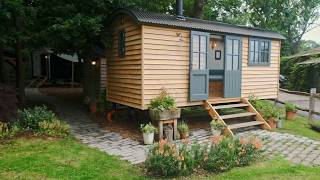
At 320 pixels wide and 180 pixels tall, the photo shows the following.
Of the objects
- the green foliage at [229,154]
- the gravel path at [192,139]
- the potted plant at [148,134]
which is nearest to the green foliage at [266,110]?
the gravel path at [192,139]

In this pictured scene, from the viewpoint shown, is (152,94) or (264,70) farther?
(264,70)

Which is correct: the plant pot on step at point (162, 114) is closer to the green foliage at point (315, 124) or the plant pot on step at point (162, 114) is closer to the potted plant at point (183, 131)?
the potted plant at point (183, 131)

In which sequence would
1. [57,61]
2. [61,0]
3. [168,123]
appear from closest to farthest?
1. [168,123]
2. [61,0]
3. [57,61]

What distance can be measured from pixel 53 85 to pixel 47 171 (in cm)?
1798

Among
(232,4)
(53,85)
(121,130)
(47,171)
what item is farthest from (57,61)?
(47,171)

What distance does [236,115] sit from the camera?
10664mm

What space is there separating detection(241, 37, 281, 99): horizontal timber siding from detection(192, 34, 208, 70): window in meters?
2.09

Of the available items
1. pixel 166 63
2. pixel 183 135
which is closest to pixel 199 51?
pixel 166 63

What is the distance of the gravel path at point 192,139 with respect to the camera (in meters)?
7.80

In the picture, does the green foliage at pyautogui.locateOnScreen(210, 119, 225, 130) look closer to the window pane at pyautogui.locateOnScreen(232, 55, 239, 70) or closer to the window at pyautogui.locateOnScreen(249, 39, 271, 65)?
the window pane at pyautogui.locateOnScreen(232, 55, 239, 70)

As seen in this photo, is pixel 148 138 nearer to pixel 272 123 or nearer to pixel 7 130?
pixel 7 130

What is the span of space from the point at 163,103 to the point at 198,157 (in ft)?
9.92

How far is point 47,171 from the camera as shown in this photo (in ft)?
20.8

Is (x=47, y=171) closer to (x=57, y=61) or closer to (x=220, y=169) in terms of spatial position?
(x=220, y=169)
